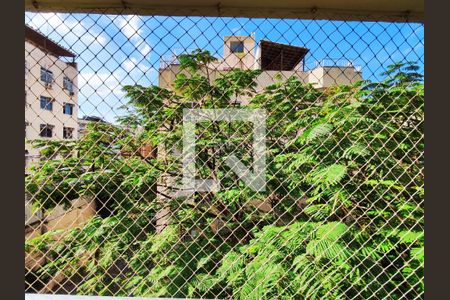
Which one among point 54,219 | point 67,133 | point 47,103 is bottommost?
point 54,219

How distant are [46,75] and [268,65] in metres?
1.27

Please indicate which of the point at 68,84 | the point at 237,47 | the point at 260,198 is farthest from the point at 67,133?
the point at 260,198

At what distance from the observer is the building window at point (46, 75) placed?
1171 mm

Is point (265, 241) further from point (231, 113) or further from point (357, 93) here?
point (357, 93)

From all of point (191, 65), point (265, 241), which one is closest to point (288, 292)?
point (265, 241)

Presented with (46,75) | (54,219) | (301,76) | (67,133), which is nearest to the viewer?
(46,75)

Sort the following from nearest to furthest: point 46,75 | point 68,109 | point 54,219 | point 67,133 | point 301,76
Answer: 1. point 46,75
2. point 68,109
3. point 54,219
4. point 67,133
5. point 301,76

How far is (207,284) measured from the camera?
5.03 feet

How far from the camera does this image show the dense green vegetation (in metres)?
1.37

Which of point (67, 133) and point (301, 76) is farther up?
point (301, 76)

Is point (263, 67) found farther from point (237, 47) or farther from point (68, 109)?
point (68, 109)

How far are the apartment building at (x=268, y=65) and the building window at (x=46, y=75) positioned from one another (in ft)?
1.67

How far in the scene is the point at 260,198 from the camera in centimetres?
166

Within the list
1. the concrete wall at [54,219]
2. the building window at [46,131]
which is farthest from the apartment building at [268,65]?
the concrete wall at [54,219]
